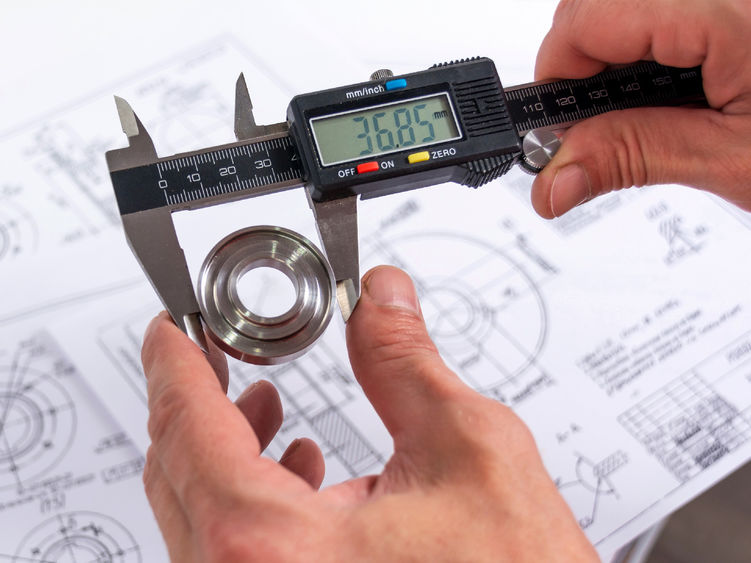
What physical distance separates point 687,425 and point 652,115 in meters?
0.64

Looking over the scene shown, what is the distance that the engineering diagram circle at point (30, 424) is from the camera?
1380mm

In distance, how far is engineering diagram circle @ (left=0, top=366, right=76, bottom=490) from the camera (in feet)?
4.53

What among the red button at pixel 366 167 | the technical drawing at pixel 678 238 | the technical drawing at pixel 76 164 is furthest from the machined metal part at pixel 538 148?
the technical drawing at pixel 76 164

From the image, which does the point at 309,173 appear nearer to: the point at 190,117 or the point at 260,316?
the point at 260,316

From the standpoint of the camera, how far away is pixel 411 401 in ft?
3.04

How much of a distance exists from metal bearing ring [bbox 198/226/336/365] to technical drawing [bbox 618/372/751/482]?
0.72m

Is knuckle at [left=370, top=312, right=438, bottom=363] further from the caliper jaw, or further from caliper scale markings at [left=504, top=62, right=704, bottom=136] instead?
caliper scale markings at [left=504, top=62, right=704, bottom=136]

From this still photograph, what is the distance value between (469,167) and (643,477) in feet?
2.36

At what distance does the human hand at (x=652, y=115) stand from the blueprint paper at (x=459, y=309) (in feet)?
1.12

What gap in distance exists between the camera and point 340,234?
1.13 meters

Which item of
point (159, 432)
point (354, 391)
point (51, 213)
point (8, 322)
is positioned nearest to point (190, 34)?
point (51, 213)

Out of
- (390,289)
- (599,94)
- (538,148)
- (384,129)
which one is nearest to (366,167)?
(384,129)

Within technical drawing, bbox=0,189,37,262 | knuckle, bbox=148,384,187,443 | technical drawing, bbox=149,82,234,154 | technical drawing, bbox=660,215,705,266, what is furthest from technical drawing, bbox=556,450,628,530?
technical drawing, bbox=0,189,37,262

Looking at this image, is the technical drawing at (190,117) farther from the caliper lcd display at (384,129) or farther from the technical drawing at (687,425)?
the technical drawing at (687,425)
